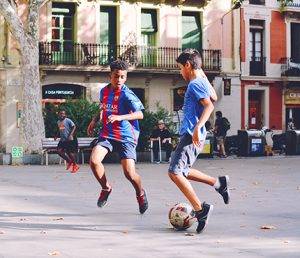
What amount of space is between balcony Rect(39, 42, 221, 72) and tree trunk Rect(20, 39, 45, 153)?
6767 millimetres

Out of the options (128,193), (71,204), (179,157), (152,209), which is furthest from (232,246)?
(128,193)

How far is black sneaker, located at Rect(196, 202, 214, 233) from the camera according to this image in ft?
25.6

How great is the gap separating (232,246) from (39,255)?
177 cm

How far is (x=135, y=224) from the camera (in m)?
8.56

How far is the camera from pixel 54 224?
8.55 meters

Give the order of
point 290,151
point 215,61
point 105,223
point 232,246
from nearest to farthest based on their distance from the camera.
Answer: point 232,246 < point 105,223 < point 290,151 < point 215,61

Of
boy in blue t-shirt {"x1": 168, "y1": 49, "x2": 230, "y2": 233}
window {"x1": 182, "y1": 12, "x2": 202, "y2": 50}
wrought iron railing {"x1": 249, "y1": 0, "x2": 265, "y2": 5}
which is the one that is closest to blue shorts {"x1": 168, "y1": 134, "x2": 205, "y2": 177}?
boy in blue t-shirt {"x1": 168, "y1": 49, "x2": 230, "y2": 233}

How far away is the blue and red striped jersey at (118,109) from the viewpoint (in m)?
9.28

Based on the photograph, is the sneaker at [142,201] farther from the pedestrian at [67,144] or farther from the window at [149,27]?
the window at [149,27]

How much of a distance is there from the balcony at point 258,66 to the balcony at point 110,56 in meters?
2.48

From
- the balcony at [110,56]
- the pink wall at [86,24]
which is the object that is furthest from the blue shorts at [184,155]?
the pink wall at [86,24]

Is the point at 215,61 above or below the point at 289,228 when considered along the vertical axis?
above

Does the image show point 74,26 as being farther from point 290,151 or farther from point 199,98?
point 199,98

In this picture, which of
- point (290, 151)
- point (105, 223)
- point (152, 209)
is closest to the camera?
point (105, 223)
